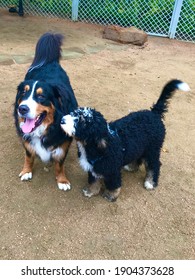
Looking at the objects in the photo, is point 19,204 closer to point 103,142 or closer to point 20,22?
point 103,142

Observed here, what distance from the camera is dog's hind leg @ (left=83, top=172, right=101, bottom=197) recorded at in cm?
295

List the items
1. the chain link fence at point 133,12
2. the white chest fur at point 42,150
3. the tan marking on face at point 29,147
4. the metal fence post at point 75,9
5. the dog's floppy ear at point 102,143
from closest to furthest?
1. the dog's floppy ear at point 102,143
2. the white chest fur at point 42,150
3. the tan marking on face at point 29,147
4. the chain link fence at point 133,12
5. the metal fence post at point 75,9

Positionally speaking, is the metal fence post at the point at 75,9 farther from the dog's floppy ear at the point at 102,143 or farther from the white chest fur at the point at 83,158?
the dog's floppy ear at the point at 102,143

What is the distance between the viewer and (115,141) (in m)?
2.70

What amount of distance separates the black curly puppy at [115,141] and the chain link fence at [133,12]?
5.18 metres

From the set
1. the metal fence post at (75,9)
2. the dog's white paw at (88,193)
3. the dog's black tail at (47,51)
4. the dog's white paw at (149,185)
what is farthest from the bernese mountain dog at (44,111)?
the metal fence post at (75,9)

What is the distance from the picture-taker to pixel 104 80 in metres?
5.24

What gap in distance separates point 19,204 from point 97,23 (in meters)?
6.13

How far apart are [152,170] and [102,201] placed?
603mm

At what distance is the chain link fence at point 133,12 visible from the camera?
7.34 m

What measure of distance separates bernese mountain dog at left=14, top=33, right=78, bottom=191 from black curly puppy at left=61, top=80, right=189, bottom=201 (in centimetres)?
22

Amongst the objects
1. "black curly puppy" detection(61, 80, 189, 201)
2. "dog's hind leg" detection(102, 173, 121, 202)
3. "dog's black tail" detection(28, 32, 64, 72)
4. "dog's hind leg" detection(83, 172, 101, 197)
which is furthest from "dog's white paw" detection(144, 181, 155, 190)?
"dog's black tail" detection(28, 32, 64, 72)

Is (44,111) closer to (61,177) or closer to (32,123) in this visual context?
(32,123)

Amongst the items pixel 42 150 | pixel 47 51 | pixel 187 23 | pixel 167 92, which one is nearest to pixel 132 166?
pixel 167 92
